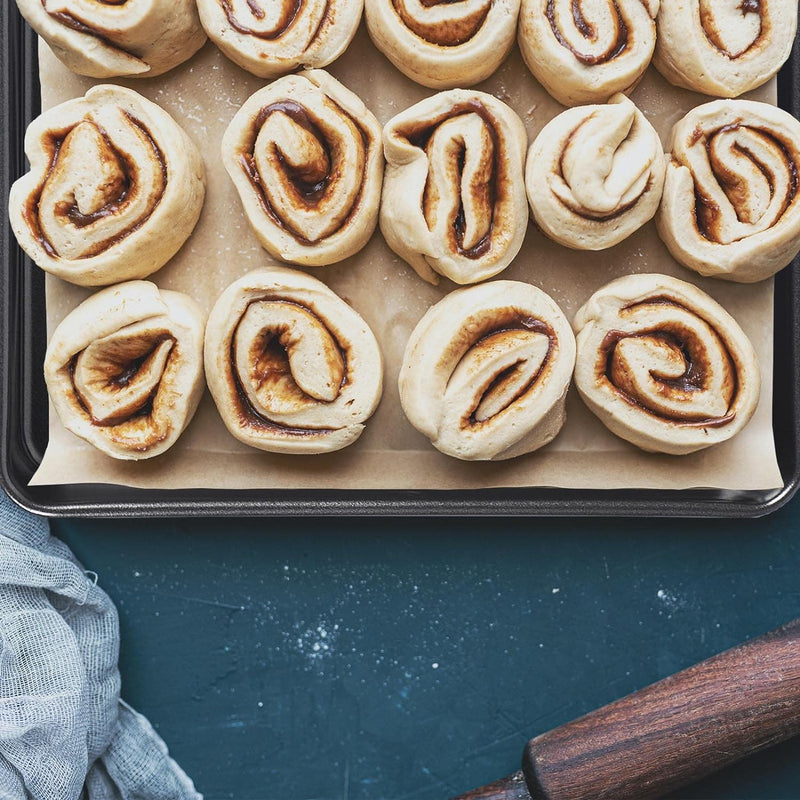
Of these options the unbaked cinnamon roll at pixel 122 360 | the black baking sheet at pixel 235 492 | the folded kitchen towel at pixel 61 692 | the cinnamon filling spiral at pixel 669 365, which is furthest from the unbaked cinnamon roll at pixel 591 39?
the folded kitchen towel at pixel 61 692

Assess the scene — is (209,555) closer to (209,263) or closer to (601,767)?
(209,263)

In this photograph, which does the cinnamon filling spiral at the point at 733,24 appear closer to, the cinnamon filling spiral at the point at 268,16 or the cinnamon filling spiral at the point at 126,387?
the cinnamon filling spiral at the point at 268,16

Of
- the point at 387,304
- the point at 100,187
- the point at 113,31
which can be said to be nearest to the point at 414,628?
the point at 387,304

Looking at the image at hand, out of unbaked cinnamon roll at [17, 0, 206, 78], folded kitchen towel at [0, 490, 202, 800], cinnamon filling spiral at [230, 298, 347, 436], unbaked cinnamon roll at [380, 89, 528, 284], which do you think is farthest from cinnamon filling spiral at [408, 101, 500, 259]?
folded kitchen towel at [0, 490, 202, 800]

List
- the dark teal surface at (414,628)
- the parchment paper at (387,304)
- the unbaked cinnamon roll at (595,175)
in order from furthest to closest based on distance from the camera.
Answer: the dark teal surface at (414,628) → the parchment paper at (387,304) → the unbaked cinnamon roll at (595,175)

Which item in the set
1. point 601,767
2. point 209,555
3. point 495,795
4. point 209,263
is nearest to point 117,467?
point 209,555

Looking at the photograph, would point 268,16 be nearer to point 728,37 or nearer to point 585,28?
point 585,28

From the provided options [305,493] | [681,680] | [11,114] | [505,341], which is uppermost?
[11,114]
